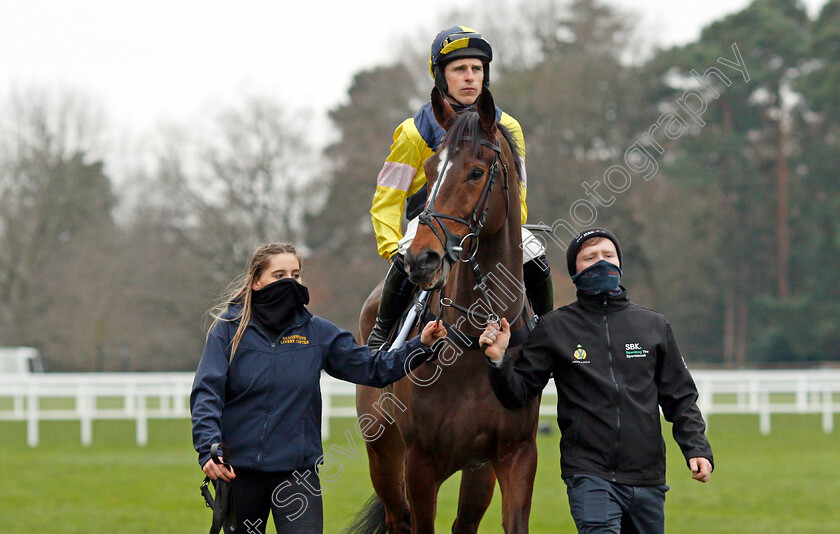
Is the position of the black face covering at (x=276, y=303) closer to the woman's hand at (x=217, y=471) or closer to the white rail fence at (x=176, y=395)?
the woman's hand at (x=217, y=471)

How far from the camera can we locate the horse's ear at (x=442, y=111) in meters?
4.25

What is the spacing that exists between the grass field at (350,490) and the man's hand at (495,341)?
126 inches

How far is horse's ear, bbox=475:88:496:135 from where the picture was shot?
13.5ft

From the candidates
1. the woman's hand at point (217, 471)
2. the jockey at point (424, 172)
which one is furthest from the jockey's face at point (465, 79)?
the woman's hand at point (217, 471)

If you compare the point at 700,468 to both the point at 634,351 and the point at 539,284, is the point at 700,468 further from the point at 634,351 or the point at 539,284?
the point at 539,284

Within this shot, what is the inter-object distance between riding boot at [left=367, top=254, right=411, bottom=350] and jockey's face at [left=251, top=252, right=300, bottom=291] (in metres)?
0.63

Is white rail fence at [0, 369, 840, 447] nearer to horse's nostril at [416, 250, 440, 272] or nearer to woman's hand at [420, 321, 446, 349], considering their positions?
woman's hand at [420, 321, 446, 349]

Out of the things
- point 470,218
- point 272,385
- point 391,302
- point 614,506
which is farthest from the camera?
point 391,302

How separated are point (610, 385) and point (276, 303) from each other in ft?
4.42

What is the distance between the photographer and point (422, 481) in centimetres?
437

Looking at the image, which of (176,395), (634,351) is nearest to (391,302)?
(634,351)

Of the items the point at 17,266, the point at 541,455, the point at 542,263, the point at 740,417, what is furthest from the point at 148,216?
the point at 542,263

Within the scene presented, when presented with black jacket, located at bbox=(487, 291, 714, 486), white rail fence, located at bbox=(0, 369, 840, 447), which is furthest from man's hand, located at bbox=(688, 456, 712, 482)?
white rail fence, located at bbox=(0, 369, 840, 447)

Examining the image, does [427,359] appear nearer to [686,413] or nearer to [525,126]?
[686,413]
